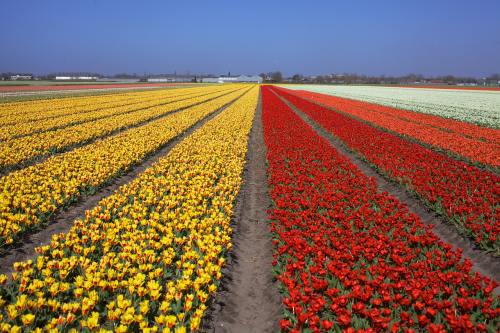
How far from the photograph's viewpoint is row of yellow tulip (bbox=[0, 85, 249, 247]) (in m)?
7.64

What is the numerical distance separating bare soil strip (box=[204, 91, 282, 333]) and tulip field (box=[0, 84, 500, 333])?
4 cm

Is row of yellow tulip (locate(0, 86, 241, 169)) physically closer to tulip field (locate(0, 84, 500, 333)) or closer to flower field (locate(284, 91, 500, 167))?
tulip field (locate(0, 84, 500, 333))

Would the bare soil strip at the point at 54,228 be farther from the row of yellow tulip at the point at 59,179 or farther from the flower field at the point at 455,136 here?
the flower field at the point at 455,136

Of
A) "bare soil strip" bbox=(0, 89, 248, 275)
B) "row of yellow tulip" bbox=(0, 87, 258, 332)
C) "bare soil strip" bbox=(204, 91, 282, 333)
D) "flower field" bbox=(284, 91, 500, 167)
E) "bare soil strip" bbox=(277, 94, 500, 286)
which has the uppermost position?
"flower field" bbox=(284, 91, 500, 167)

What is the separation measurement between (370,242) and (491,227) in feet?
9.81

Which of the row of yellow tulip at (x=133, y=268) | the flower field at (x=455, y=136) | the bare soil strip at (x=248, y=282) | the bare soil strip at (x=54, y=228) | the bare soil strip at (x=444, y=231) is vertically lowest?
the bare soil strip at (x=248, y=282)

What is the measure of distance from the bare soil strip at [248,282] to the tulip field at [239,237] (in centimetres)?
4

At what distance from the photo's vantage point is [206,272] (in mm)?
5820

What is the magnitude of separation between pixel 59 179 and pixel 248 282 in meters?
6.84

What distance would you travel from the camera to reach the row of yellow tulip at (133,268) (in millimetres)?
4531

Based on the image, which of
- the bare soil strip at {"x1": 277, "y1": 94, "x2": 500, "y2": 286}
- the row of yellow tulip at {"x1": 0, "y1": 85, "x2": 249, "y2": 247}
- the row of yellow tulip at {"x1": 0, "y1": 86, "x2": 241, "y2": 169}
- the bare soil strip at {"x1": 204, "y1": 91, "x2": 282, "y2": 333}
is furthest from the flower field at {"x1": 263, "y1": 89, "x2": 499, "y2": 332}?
the row of yellow tulip at {"x1": 0, "y1": 86, "x2": 241, "y2": 169}

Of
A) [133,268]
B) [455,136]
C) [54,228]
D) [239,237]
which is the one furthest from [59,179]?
[455,136]

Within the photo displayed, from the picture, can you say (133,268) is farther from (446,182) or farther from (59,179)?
(446,182)

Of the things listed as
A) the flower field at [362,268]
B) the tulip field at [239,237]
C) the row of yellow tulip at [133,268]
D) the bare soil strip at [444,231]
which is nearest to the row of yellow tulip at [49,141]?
the tulip field at [239,237]
